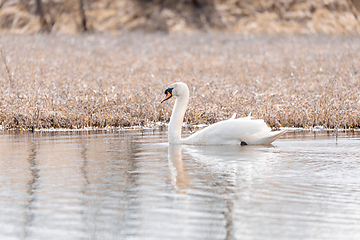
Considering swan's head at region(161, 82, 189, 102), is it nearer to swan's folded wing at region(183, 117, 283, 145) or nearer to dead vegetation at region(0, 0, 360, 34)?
swan's folded wing at region(183, 117, 283, 145)

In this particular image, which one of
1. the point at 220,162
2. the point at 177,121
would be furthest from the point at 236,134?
the point at 220,162

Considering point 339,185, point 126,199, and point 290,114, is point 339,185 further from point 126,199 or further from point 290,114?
point 290,114

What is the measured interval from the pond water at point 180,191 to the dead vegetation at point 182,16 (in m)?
28.1

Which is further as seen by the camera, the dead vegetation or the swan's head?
the dead vegetation

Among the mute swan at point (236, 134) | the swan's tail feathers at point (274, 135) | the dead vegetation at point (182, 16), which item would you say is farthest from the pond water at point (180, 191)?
the dead vegetation at point (182, 16)

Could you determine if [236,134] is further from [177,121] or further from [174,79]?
[174,79]

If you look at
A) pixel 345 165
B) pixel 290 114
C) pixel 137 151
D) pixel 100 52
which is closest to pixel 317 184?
pixel 345 165

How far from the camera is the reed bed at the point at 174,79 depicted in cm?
1619

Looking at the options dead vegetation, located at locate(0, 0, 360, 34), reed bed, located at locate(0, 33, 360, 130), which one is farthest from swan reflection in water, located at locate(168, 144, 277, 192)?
dead vegetation, located at locate(0, 0, 360, 34)

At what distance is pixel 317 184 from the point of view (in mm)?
7898

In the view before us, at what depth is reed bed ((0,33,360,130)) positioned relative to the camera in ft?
53.1

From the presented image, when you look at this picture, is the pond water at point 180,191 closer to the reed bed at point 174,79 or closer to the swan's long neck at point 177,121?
the swan's long neck at point 177,121

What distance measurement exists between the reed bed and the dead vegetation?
4.09m

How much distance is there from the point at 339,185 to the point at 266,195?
0.99 m
